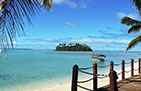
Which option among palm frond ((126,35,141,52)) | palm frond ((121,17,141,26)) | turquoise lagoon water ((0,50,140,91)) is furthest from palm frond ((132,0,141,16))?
turquoise lagoon water ((0,50,140,91))

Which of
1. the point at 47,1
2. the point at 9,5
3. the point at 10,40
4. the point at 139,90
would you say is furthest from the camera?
the point at 139,90

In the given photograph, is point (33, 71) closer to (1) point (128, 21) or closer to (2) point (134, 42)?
(2) point (134, 42)

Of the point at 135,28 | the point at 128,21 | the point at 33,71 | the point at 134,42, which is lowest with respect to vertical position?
the point at 33,71

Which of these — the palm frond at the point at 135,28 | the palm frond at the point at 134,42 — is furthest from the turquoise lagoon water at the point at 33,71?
the palm frond at the point at 135,28

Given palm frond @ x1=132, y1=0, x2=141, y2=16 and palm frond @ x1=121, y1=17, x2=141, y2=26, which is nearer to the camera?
palm frond @ x1=132, y1=0, x2=141, y2=16

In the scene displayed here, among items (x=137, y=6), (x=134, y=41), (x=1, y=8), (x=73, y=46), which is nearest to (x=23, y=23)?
(x=1, y=8)

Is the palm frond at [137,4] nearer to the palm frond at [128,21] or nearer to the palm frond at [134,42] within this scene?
the palm frond at [128,21]

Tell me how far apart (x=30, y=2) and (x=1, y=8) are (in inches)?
13.2

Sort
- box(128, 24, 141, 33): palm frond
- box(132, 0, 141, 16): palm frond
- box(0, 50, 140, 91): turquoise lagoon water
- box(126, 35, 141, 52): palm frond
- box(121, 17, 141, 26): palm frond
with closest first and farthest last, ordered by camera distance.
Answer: box(132, 0, 141, 16): palm frond → box(126, 35, 141, 52): palm frond → box(128, 24, 141, 33): palm frond → box(121, 17, 141, 26): palm frond → box(0, 50, 140, 91): turquoise lagoon water

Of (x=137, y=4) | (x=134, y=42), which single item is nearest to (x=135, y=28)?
(x=134, y=42)

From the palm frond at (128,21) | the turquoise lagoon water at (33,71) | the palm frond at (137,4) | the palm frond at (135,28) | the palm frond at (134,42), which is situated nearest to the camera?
the palm frond at (137,4)

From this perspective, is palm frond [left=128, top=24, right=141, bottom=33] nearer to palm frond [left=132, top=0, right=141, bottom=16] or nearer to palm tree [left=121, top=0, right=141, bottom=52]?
palm tree [left=121, top=0, right=141, bottom=52]

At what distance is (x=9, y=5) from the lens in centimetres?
165

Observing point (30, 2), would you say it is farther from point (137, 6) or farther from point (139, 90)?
point (137, 6)
